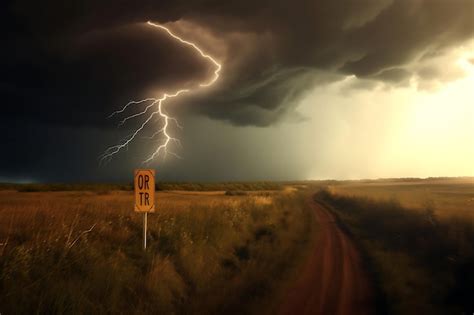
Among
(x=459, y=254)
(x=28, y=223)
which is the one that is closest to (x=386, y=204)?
(x=459, y=254)

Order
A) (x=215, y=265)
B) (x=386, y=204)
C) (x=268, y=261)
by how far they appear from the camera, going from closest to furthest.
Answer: (x=215, y=265) → (x=268, y=261) → (x=386, y=204)

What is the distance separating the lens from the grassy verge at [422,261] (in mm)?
7176

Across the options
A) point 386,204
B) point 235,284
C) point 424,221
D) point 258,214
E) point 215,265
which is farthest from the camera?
point 386,204

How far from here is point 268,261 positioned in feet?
32.7

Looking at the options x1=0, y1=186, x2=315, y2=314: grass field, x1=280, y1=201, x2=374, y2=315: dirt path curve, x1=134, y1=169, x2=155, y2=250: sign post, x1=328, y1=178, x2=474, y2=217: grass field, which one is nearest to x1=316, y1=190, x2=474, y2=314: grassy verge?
x1=280, y1=201, x2=374, y2=315: dirt path curve

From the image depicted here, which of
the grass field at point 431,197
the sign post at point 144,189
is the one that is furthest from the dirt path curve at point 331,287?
the grass field at point 431,197

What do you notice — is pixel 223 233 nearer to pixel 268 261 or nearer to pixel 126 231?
pixel 268 261

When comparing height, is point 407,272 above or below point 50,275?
below

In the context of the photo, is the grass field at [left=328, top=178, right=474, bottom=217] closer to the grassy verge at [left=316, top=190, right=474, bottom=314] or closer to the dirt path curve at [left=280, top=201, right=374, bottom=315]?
the grassy verge at [left=316, top=190, right=474, bottom=314]

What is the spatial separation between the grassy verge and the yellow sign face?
5.86 meters

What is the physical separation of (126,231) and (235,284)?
3724mm

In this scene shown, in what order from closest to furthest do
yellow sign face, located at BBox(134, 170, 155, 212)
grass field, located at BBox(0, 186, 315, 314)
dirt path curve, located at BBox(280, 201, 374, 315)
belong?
1. grass field, located at BBox(0, 186, 315, 314)
2. dirt path curve, located at BBox(280, 201, 374, 315)
3. yellow sign face, located at BBox(134, 170, 155, 212)

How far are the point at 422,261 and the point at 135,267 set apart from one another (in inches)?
→ 346

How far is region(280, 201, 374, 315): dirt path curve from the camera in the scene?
659 centimetres
